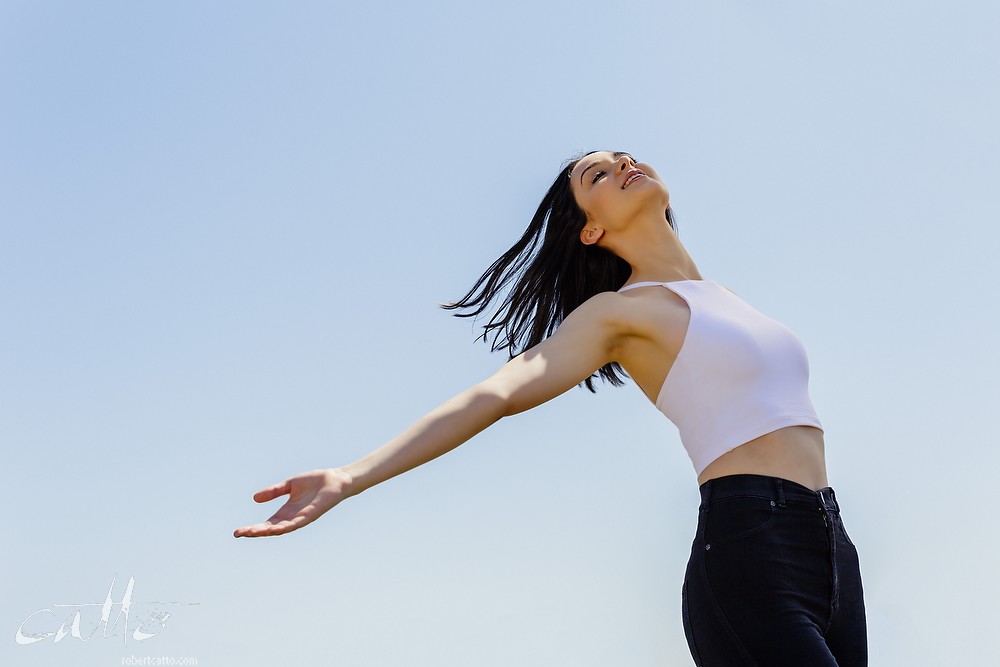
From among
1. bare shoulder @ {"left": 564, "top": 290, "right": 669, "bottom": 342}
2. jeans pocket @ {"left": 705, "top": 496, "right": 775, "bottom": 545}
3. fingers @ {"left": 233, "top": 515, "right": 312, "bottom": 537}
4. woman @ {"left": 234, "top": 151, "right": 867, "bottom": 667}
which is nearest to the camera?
fingers @ {"left": 233, "top": 515, "right": 312, "bottom": 537}

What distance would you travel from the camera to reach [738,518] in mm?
3260

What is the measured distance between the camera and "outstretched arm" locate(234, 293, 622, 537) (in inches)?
109

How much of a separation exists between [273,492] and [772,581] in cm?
153

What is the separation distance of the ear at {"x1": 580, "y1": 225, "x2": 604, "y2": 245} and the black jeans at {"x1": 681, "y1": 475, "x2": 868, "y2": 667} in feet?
5.37

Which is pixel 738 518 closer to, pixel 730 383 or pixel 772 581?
pixel 772 581

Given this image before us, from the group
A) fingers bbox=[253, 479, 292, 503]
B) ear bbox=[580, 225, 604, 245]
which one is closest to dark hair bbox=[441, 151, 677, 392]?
ear bbox=[580, 225, 604, 245]

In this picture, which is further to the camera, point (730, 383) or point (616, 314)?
point (616, 314)

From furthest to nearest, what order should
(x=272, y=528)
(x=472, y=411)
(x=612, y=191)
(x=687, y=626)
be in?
(x=612, y=191)
(x=687, y=626)
(x=472, y=411)
(x=272, y=528)

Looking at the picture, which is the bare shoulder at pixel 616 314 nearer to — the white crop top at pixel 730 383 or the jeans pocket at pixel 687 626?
the white crop top at pixel 730 383

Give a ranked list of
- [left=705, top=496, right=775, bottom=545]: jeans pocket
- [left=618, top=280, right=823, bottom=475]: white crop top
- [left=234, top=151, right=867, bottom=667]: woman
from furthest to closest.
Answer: [left=618, top=280, right=823, bottom=475]: white crop top < [left=705, top=496, right=775, bottom=545]: jeans pocket < [left=234, top=151, right=867, bottom=667]: woman

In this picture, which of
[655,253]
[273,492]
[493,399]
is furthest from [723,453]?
[273,492]

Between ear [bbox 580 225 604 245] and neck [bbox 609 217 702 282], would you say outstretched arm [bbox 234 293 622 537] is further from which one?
ear [bbox 580 225 604 245]

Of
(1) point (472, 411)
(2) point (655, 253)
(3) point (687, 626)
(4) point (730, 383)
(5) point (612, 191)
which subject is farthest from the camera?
(5) point (612, 191)

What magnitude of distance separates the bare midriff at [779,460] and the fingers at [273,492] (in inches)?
57.6
